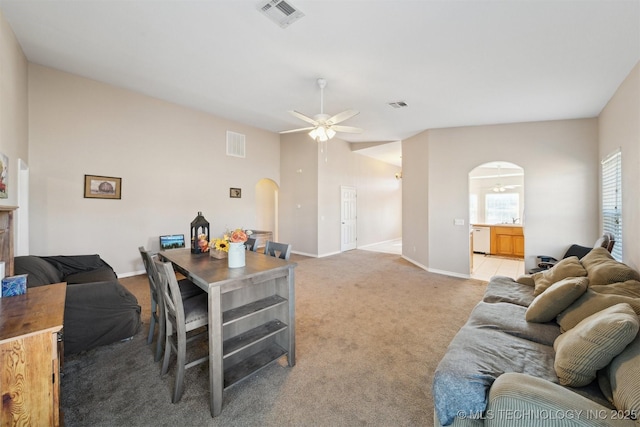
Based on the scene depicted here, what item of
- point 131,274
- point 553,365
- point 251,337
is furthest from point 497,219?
point 131,274

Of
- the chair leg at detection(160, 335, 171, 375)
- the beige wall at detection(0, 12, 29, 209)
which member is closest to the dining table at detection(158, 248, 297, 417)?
the chair leg at detection(160, 335, 171, 375)

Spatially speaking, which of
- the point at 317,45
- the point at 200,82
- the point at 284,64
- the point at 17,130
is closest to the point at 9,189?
the point at 17,130

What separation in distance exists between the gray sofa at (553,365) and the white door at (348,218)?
5561 mm

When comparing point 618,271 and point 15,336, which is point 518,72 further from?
point 15,336

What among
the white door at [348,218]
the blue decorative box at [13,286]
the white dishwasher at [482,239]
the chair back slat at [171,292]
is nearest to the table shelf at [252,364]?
the chair back slat at [171,292]

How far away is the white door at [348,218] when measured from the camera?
24.8 ft

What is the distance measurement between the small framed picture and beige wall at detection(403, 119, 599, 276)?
5.99m

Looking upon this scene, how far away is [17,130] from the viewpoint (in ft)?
10.3

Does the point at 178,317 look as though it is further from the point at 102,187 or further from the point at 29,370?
the point at 102,187

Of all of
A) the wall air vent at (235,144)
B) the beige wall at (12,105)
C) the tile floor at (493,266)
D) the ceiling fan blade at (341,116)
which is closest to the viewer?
the beige wall at (12,105)

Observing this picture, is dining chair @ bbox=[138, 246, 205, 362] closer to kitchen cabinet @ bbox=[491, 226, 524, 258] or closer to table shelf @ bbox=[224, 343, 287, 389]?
table shelf @ bbox=[224, 343, 287, 389]

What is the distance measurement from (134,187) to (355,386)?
4.96 meters

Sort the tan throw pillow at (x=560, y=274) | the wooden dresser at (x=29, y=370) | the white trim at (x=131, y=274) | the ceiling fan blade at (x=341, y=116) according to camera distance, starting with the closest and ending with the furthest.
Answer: the wooden dresser at (x=29, y=370) → the tan throw pillow at (x=560, y=274) → the ceiling fan blade at (x=341, y=116) → the white trim at (x=131, y=274)

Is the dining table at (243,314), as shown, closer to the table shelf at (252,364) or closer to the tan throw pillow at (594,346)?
the table shelf at (252,364)
